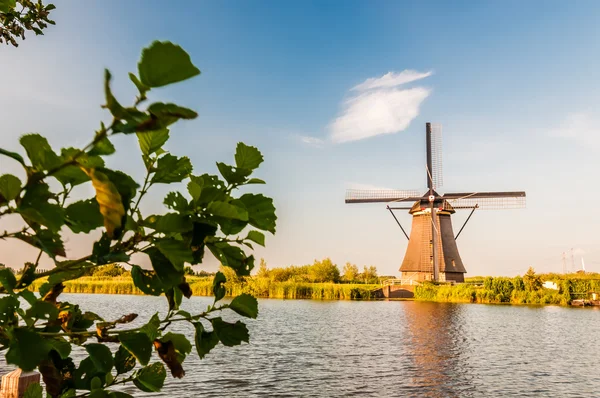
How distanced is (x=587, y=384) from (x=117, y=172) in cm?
1814

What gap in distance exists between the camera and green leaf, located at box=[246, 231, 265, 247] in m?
0.98

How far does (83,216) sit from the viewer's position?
74cm

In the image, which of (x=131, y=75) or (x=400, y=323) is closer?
(x=131, y=75)

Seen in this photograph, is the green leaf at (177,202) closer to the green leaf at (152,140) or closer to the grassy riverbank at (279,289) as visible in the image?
the green leaf at (152,140)

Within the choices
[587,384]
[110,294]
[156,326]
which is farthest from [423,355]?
[110,294]

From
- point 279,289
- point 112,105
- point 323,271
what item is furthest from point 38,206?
point 323,271

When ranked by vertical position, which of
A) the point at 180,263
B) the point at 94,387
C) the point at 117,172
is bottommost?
the point at 94,387

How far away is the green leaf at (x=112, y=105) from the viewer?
559 mm

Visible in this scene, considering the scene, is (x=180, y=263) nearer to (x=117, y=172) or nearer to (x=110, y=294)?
(x=117, y=172)

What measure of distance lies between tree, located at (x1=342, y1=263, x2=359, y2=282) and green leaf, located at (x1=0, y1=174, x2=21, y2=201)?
70372 millimetres

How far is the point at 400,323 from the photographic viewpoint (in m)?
29.8

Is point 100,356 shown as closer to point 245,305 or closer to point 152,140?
point 245,305

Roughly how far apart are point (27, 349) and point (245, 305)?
1.47 ft

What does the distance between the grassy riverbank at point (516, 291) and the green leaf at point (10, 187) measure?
50265 mm
